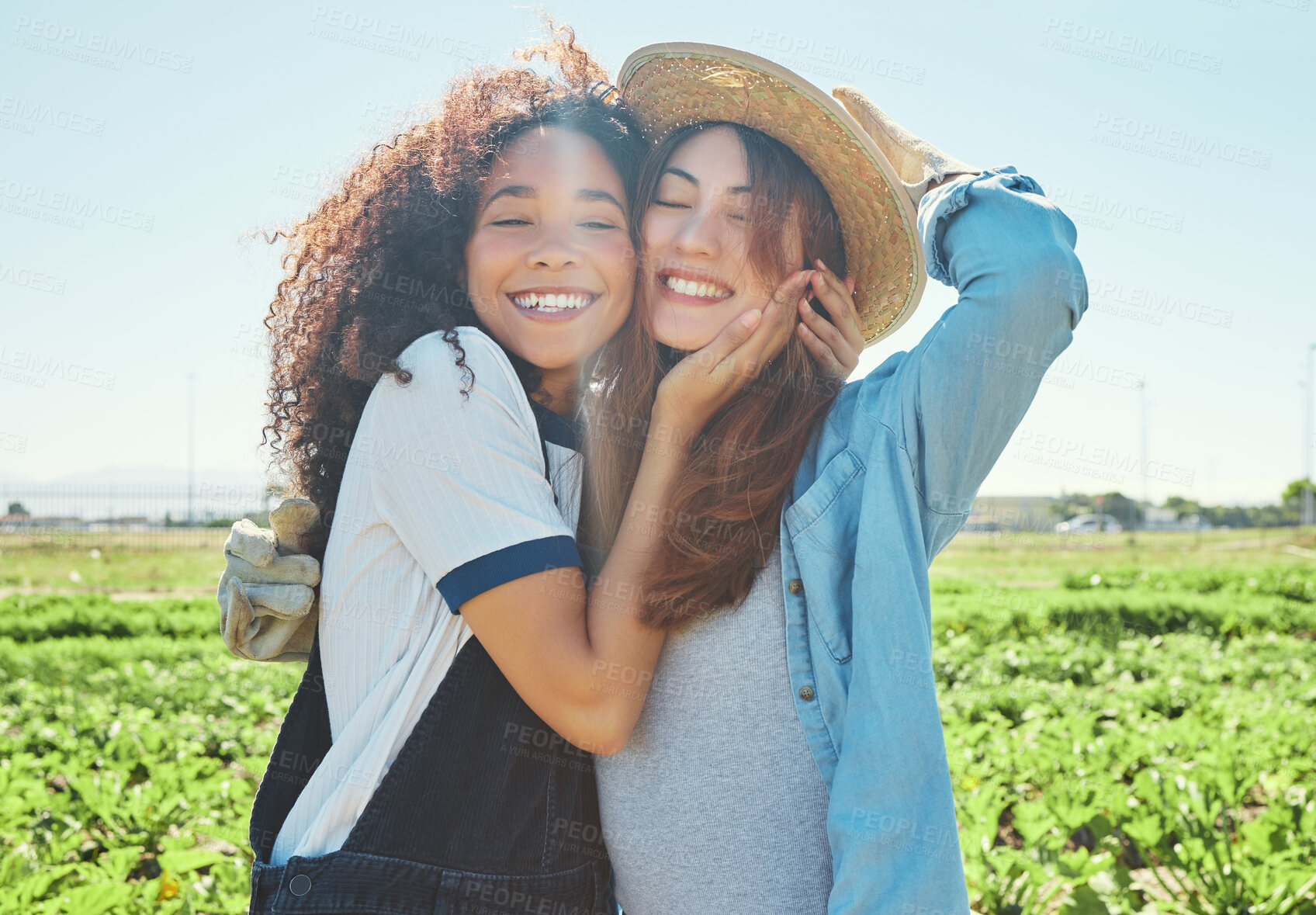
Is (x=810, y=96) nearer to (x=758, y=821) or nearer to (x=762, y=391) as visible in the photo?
(x=762, y=391)

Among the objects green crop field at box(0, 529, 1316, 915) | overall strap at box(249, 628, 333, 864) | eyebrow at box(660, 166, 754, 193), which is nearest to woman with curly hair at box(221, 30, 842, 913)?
overall strap at box(249, 628, 333, 864)

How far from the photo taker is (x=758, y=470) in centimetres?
166

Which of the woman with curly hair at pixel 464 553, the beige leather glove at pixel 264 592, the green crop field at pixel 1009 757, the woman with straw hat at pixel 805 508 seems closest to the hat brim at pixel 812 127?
the woman with straw hat at pixel 805 508

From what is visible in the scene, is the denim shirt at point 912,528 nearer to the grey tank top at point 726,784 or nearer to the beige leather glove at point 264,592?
the grey tank top at point 726,784

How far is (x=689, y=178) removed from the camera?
1.87 metres

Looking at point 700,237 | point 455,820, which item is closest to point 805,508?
point 700,237

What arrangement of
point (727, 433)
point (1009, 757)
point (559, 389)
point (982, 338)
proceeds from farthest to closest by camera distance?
point (1009, 757), point (559, 389), point (727, 433), point (982, 338)

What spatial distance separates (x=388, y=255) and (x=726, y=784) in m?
1.26

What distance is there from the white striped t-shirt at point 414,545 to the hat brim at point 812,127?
0.82 metres

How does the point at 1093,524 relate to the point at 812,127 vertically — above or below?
below

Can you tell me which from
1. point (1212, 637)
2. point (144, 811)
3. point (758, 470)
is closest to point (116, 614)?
point (144, 811)

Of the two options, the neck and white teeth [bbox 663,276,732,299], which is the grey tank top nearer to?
white teeth [bbox 663,276,732,299]

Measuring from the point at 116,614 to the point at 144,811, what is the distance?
7.25 meters

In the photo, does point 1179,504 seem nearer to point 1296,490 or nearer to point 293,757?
point 1296,490
